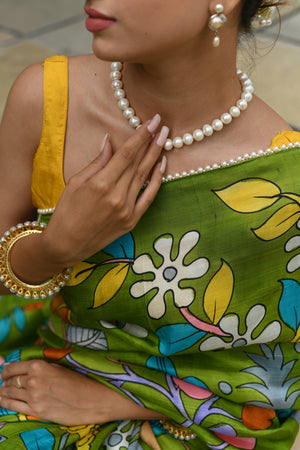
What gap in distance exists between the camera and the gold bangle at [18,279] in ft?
3.06

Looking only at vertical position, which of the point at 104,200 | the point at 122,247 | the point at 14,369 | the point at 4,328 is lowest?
the point at 4,328

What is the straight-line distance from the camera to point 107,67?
938mm

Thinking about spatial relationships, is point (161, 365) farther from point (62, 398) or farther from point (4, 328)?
point (4, 328)

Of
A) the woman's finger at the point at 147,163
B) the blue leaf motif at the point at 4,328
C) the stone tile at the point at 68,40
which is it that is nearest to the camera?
the woman's finger at the point at 147,163

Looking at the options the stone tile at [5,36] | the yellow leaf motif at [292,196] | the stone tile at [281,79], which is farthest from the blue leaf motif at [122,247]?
the stone tile at [5,36]

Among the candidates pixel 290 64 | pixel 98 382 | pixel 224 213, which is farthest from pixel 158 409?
pixel 290 64

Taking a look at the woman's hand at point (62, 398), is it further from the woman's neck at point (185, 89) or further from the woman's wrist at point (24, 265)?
the woman's neck at point (185, 89)

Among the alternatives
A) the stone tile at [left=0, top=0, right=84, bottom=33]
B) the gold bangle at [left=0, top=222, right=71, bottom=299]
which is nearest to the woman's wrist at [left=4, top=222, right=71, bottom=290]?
the gold bangle at [left=0, top=222, right=71, bottom=299]

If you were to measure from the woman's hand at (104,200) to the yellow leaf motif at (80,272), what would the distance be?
0.15ft

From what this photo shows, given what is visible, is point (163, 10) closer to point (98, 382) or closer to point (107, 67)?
A: point (107, 67)

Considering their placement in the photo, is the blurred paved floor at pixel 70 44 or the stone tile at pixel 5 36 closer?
the blurred paved floor at pixel 70 44

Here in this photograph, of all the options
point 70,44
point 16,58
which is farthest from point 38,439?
→ point 70,44

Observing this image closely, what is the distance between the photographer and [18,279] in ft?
3.09

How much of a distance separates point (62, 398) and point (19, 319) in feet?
1.09
